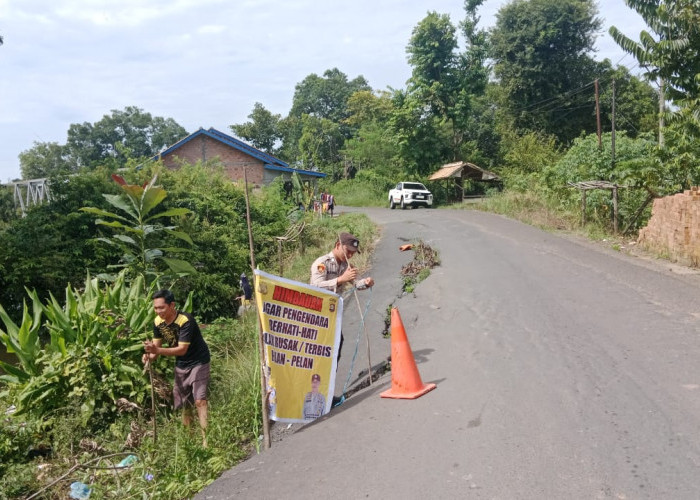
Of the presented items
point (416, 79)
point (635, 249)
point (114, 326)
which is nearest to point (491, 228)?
point (635, 249)

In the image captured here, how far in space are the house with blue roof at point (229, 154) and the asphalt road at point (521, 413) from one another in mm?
22588

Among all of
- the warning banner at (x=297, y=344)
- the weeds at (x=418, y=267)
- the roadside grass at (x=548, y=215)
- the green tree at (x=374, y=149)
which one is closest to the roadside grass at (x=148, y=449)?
the warning banner at (x=297, y=344)

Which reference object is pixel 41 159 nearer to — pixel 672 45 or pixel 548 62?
pixel 548 62

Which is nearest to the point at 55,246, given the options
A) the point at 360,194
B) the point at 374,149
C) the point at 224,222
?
the point at 224,222

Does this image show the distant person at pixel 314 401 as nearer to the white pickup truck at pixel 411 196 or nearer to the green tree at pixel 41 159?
the white pickup truck at pixel 411 196

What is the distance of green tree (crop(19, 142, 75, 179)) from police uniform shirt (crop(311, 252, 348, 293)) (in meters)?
75.9

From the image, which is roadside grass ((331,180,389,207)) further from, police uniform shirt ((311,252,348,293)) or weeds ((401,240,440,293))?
police uniform shirt ((311,252,348,293))

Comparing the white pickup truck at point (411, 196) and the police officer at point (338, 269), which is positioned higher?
the white pickup truck at point (411, 196)

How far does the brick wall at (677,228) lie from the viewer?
12344 millimetres

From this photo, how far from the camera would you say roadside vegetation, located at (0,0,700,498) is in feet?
18.6

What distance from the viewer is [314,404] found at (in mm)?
5672

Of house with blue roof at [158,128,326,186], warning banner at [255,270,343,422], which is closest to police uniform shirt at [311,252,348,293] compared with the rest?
warning banner at [255,270,343,422]

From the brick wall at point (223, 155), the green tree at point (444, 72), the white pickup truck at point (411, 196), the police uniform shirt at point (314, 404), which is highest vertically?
the green tree at point (444, 72)

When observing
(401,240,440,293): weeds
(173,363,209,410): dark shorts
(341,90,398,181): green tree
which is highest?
(341,90,398,181): green tree
